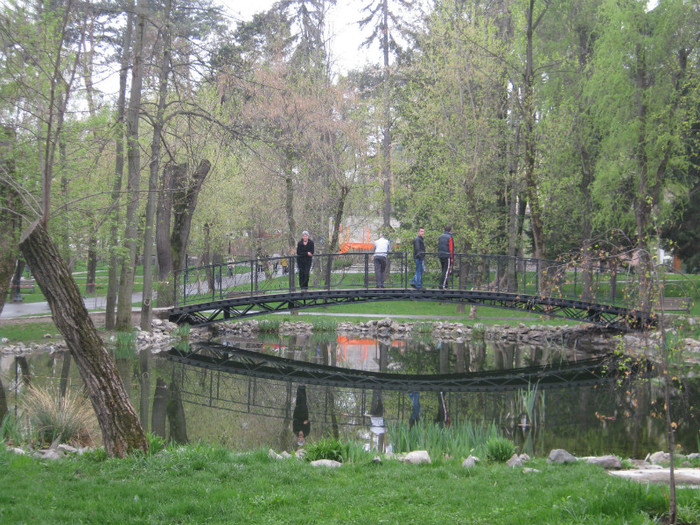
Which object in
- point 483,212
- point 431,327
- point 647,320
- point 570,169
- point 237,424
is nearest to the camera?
point 647,320

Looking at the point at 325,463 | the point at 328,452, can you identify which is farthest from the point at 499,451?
the point at 325,463

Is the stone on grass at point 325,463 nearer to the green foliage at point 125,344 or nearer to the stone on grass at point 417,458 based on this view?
the stone on grass at point 417,458

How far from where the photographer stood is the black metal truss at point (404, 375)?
14867 mm

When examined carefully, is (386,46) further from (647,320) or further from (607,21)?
(647,320)

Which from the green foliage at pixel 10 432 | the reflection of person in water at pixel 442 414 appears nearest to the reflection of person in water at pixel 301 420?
the reflection of person in water at pixel 442 414

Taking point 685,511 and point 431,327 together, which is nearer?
point 685,511

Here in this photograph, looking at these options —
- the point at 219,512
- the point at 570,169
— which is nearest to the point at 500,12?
the point at 570,169

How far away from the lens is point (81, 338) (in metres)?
6.23

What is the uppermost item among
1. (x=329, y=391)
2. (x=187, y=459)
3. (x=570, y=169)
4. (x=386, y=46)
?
(x=386, y=46)

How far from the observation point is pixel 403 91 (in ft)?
88.0

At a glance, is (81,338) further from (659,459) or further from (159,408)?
(659,459)

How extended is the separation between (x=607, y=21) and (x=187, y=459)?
70.9 feet

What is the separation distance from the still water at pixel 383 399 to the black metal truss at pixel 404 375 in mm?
129

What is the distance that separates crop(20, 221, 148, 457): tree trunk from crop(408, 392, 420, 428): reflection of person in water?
5.57m
